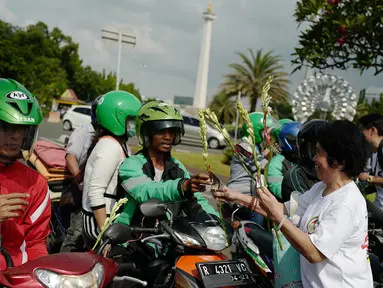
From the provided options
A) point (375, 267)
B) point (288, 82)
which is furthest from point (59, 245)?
point (288, 82)

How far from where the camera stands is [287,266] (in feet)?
7.75

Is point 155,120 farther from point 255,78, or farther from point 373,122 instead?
point 255,78

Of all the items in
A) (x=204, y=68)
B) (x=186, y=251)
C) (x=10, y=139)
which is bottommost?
(x=186, y=251)

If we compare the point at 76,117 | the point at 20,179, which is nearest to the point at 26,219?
the point at 20,179

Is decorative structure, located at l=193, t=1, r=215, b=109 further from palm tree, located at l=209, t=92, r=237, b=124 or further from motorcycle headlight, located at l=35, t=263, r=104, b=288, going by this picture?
motorcycle headlight, located at l=35, t=263, r=104, b=288

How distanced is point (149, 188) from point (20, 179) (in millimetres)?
877

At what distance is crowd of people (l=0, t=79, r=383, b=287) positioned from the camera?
2.03 metres

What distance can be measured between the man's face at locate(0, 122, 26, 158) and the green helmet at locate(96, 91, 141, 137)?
4.34ft

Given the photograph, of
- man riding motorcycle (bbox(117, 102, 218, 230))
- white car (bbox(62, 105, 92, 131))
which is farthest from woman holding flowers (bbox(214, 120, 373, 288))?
white car (bbox(62, 105, 92, 131))

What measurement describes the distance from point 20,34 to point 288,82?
3077 centimetres

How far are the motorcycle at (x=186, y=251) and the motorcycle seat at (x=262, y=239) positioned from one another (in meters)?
0.19

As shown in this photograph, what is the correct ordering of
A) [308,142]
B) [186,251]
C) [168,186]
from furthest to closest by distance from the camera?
1. [308,142]
2. [168,186]
3. [186,251]

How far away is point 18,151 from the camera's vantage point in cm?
235

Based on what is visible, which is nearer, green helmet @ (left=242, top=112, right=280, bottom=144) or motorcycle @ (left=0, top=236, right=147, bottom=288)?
motorcycle @ (left=0, top=236, right=147, bottom=288)
